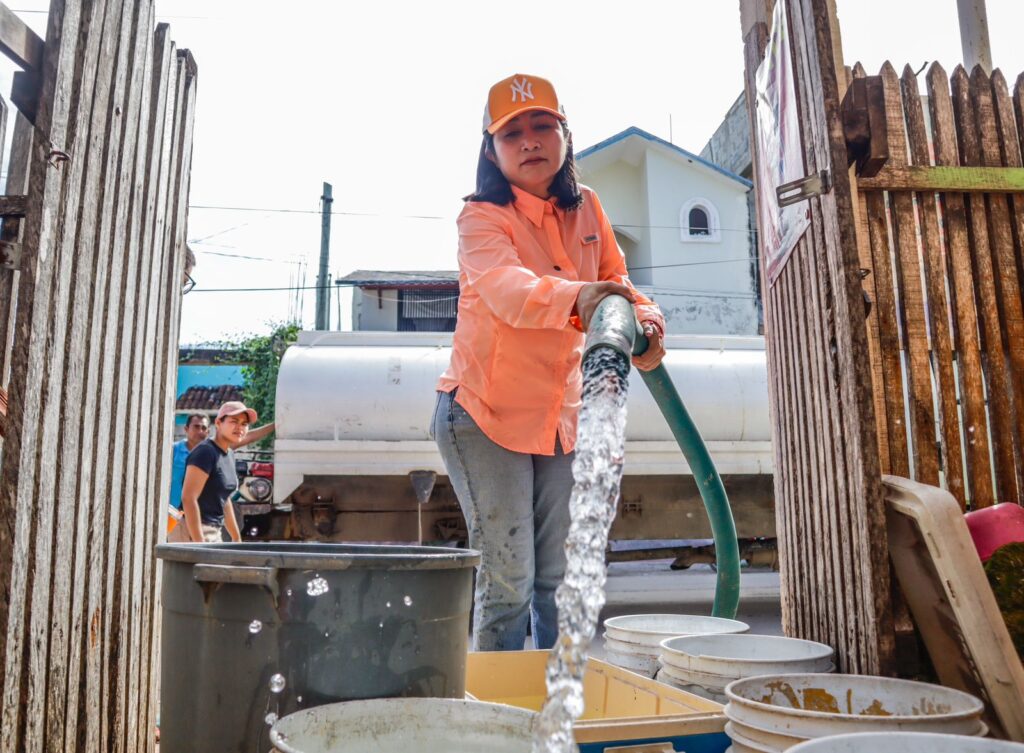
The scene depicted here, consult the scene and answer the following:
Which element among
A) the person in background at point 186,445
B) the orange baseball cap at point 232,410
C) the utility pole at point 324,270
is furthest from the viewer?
the utility pole at point 324,270

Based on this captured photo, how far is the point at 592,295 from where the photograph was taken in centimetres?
177

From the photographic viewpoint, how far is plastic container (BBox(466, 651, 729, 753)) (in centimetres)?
139

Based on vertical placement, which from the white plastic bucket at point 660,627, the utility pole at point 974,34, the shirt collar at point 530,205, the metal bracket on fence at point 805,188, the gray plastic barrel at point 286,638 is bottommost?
the white plastic bucket at point 660,627

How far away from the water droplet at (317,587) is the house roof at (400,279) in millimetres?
18399

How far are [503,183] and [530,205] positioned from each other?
10 cm

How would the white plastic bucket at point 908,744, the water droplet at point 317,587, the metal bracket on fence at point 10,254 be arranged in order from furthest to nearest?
the metal bracket on fence at point 10,254 → the water droplet at point 317,587 → the white plastic bucket at point 908,744

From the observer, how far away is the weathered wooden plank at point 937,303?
8.75 feet

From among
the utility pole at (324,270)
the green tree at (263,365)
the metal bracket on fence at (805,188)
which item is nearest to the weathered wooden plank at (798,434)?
the metal bracket on fence at (805,188)

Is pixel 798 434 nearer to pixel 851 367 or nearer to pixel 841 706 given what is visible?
pixel 851 367

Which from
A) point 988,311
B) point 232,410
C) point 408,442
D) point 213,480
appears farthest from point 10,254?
point 408,442

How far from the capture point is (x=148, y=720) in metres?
2.36

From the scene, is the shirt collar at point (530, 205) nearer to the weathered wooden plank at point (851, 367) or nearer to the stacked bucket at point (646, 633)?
the weathered wooden plank at point (851, 367)

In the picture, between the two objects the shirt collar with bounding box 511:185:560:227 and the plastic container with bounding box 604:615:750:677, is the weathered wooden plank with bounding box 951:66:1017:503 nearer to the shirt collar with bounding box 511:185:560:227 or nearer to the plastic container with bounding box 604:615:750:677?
the plastic container with bounding box 604:615:750:677

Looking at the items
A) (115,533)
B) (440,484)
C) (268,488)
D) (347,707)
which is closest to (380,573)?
(347,707)
